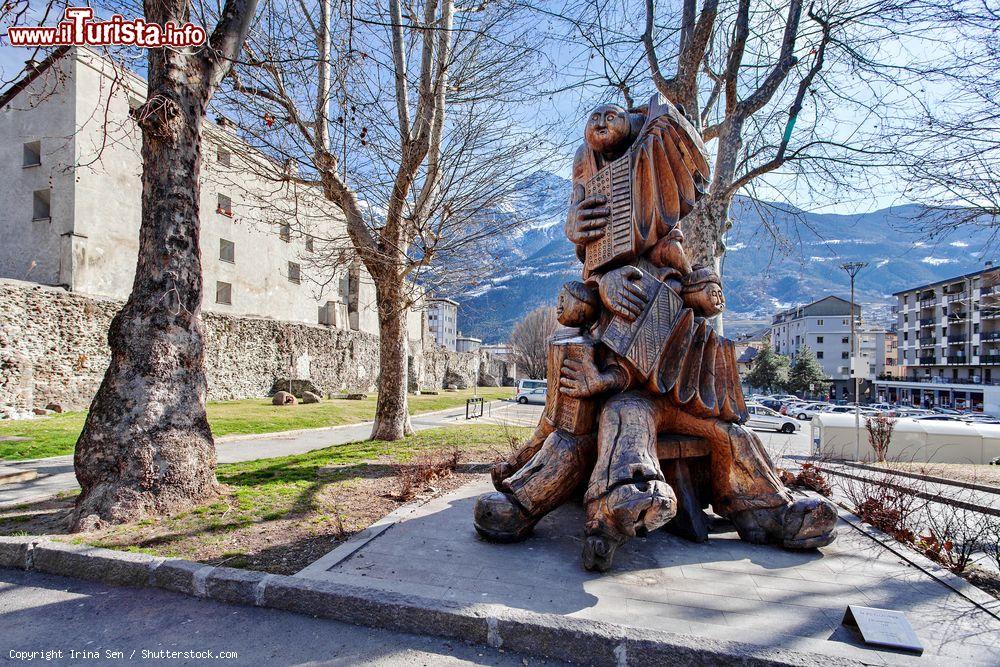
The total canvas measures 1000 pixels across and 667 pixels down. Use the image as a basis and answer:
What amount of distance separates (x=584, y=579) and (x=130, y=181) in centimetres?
2118

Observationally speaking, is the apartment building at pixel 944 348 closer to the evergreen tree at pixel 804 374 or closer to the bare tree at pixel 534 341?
the evergreen tree at pixel 804 374

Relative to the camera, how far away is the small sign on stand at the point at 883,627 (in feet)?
7.41

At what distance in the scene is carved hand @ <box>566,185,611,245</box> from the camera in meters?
4.20

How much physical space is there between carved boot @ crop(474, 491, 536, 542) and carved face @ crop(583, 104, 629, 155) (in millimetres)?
3185

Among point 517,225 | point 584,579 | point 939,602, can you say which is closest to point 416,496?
point 584,579

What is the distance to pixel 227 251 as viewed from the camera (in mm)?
22812

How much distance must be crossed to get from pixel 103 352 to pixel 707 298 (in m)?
17.2

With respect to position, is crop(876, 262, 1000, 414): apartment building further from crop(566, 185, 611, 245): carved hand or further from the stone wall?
crop(566, 185, 611, 245): carved hand

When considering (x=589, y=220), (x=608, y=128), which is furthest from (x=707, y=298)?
(x=608, y=128)

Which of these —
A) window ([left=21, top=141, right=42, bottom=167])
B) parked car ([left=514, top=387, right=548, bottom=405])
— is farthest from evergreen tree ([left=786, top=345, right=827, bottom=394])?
window ([left=21, top=141, right=42, bottom=167])

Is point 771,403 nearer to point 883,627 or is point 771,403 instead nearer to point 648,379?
point 648,379

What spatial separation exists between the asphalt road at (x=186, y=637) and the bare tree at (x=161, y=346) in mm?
1217

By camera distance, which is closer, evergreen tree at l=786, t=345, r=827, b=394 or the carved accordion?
the carved accordion

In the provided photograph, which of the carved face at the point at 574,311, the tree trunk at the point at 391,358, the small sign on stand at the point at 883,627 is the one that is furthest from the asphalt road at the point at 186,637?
the tree trunk at the point at 391,358
